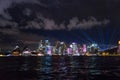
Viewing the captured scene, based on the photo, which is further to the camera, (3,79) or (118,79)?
(3,79)

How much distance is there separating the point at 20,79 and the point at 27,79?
1710 millimetres

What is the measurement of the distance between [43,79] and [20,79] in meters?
5.10

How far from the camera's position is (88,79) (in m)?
65.8

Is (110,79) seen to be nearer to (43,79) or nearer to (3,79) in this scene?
(43,79)

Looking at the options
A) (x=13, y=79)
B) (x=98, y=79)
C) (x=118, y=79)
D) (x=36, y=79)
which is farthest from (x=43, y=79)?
(x=118, y=79)

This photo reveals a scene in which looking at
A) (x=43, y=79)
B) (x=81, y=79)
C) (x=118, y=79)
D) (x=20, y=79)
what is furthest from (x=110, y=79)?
(x=20, y=79)

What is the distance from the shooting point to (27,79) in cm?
6794

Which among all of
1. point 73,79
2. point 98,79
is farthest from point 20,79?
A: point 98,79

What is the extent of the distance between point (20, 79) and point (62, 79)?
31.2 ft

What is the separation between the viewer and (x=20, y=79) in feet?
225

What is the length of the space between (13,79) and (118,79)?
22.7 m

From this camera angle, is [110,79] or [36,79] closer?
[110,79]

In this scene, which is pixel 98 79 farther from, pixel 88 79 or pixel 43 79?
pixel 43 79

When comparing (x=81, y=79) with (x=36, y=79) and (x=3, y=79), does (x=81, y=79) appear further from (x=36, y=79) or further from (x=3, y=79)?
(x=3, y=79)
